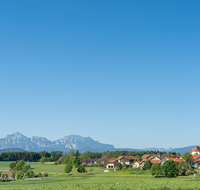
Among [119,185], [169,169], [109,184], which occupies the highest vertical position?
[119,185]

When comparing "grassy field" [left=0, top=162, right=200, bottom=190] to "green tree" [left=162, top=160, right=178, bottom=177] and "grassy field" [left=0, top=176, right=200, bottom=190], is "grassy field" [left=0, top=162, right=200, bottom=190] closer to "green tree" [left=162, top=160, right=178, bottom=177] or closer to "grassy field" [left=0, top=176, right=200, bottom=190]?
"grassy field" [left=0, top=176, right=200, bottom=190]

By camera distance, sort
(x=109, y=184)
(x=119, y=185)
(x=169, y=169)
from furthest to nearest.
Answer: (x=169, y=169) < (x=109, y=184) < (x=119, y=185)

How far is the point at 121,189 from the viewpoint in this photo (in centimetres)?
3922

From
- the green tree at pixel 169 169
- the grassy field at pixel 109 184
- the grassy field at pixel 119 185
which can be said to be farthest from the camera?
the green tree at pixel 169 169

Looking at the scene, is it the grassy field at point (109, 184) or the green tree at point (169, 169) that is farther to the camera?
the green tree at point (169, 169)

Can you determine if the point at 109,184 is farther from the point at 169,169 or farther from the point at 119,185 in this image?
the point at 169,169

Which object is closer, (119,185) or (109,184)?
(119,185)

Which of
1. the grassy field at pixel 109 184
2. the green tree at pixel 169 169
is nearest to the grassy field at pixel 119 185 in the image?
the grassy field at pixel 109 184

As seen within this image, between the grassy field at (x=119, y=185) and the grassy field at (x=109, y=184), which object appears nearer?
the grassy field at (x=119, y=185)

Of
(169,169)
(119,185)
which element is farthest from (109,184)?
(169,169)

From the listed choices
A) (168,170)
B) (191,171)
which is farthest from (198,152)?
(168,170)

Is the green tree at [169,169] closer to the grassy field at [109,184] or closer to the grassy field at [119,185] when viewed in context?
the grassy field at [109,184]

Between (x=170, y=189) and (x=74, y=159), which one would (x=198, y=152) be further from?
(x=170, y=189)

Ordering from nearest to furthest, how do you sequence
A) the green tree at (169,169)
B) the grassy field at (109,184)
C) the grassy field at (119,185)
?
1. the grassy field at (119,185)
2. the grassy field at (109,184)
3. the green tree at (169,169)
